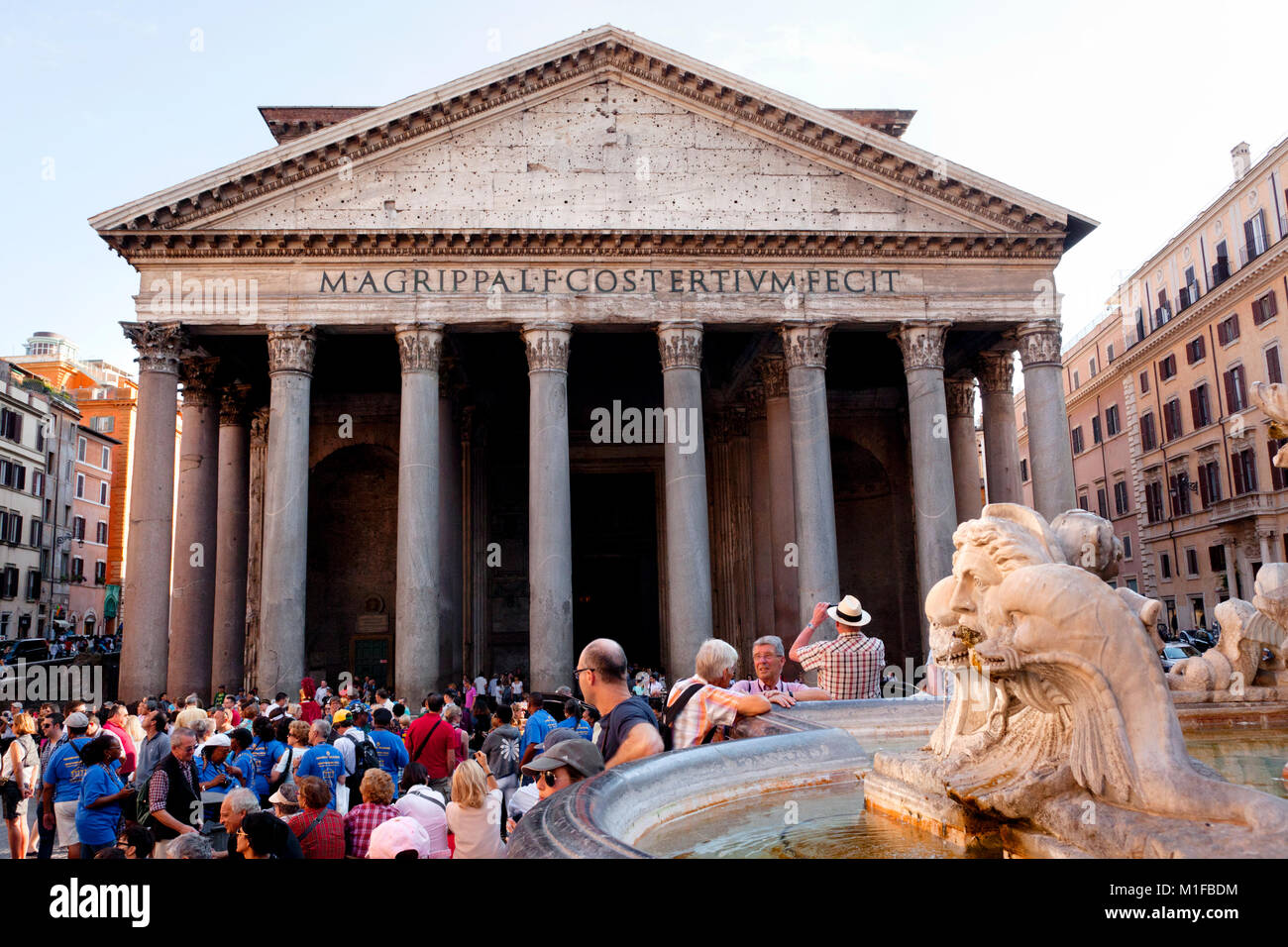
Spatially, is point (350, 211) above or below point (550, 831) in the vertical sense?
above

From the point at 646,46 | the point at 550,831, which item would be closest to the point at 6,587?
the point at 646,46

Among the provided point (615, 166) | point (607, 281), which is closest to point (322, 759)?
point (607, 281)

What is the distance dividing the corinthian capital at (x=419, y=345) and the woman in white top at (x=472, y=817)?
1368 cm

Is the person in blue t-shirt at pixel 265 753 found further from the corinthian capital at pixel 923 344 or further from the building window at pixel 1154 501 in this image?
the building window at pixel 1154 501

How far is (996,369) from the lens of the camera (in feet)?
68.3

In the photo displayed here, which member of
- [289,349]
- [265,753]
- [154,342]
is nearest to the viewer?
[265,753]

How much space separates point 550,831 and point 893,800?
144 cm

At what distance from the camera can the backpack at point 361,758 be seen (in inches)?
299

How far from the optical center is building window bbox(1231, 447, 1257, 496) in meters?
28.0

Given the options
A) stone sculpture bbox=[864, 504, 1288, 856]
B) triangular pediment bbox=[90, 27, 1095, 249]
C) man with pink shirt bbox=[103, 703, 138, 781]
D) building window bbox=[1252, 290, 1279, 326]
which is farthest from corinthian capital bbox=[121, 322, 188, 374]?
building window bbox=[1252, 290, 1279, 326]

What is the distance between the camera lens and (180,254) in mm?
17016

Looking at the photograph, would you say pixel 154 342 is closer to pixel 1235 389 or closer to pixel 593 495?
pixel 593 495

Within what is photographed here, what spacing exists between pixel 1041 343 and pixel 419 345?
11827 mm
